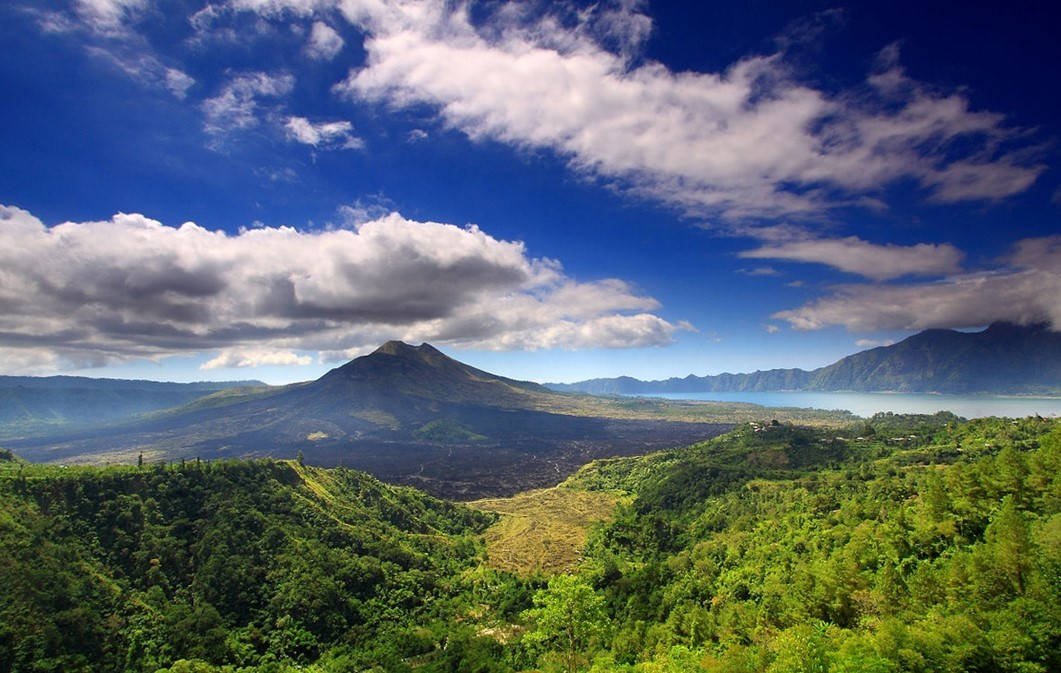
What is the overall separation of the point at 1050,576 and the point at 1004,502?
21671 millimetres

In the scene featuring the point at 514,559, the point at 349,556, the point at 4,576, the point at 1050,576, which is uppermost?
the point at 1050,576

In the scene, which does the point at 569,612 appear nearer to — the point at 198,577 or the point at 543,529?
the point at 198,577

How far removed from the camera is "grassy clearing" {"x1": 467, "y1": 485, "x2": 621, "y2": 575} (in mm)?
123000

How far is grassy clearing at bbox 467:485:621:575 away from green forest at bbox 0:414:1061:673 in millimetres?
5339

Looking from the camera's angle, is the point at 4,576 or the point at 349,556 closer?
the point at 4,576

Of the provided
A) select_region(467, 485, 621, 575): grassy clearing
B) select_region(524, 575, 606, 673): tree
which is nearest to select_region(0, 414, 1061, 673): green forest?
select_region(524, 575, 606, 673): tree

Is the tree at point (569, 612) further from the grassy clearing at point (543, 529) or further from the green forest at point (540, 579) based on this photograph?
the grassy clearing at point (543, 529)

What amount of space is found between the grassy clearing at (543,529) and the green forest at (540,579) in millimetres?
5339

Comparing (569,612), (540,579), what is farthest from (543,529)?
(569,612)

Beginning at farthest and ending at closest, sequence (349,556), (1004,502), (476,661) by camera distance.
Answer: (349,556)
(476,661)
(1004,502)

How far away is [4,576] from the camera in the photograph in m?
66.4

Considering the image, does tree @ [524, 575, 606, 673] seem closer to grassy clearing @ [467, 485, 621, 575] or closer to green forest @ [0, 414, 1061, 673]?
green forest @ [0, 414, 1061, 673]

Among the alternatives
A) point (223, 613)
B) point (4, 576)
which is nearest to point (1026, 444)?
point (223, 613)

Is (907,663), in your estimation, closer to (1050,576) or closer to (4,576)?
(1050,576)
